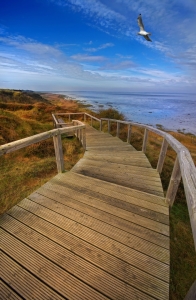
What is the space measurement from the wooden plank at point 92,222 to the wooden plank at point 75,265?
398mm

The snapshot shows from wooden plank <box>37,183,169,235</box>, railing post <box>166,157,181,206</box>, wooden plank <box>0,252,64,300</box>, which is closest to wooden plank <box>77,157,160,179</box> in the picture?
railing post <box>166,157,181,206</box>

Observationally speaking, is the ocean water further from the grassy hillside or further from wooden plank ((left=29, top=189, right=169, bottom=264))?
wooden plank ((left=29, top=189, right=169, bottom=264))

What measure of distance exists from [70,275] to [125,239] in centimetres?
69

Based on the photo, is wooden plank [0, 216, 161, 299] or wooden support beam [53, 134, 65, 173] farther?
wooden support beam [53, 134, 65, 173]

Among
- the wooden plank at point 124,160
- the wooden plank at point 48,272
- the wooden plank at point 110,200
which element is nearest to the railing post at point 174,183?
the wooden plank at point 110,200

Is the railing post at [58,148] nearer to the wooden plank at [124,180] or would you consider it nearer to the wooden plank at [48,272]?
the wooden plank at [124,180]

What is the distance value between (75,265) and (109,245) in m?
0.41

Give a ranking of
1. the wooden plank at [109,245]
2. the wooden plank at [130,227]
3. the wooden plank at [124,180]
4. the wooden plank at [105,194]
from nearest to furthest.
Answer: the wooden plank at [109,245] < the wooden plank at [130,227] < the wooden plank at [105,194] < the wooden plank at [124,180]

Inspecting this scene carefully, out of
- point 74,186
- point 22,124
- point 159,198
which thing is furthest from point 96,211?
point 22,124

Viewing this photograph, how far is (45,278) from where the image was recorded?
1.34 m

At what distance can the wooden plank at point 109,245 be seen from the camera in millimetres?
1463

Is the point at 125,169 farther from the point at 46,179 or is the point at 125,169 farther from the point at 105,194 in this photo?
the point at 46,179

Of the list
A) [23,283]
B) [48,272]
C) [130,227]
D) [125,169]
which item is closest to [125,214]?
[130,227]

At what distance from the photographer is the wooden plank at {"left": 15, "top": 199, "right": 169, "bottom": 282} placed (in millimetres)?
1463
